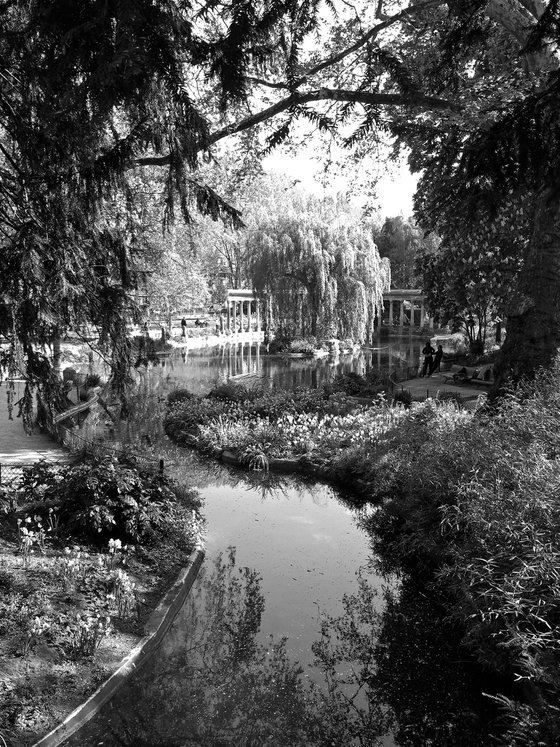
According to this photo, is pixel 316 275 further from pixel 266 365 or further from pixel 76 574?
pixel 76 574

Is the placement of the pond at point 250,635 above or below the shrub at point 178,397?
below

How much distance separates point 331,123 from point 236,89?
661mm

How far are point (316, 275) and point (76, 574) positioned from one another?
2594 centimetres

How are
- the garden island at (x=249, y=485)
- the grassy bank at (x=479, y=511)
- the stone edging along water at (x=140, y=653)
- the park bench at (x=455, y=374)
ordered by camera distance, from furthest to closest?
1. the park bench at (x=455, y=374)
2. the grassy bank at (x=479, y=511)
3. the stone edging along water at (x=140, y=653)
4. the garden island at (x=249, y=485)

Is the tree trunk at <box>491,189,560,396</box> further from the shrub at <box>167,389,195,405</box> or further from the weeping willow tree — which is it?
the weeping willow tree

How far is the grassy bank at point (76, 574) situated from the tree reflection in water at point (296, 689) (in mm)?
338

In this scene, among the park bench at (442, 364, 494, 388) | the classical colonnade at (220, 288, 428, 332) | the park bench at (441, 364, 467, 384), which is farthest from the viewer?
the classical colonnade at (220, 288, 428, 332)

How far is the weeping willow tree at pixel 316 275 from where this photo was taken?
30.6m

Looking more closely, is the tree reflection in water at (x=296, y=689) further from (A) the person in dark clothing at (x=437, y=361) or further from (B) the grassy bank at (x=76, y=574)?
(A) the person in dark clothing at (x=437, y=361)

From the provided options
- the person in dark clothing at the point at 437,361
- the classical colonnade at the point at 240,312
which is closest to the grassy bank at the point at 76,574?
the person in dark clothing at the point at 437,361

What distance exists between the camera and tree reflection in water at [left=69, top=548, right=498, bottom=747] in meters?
4.28

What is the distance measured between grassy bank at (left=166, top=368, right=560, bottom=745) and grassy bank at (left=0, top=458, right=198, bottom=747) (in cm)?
274

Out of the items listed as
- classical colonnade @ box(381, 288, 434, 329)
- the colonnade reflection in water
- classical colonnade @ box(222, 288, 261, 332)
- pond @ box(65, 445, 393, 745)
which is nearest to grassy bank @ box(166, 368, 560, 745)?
pond @ box(65, 445, 393, 745)

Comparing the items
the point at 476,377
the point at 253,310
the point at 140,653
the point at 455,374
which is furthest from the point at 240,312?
the point at 140,653
